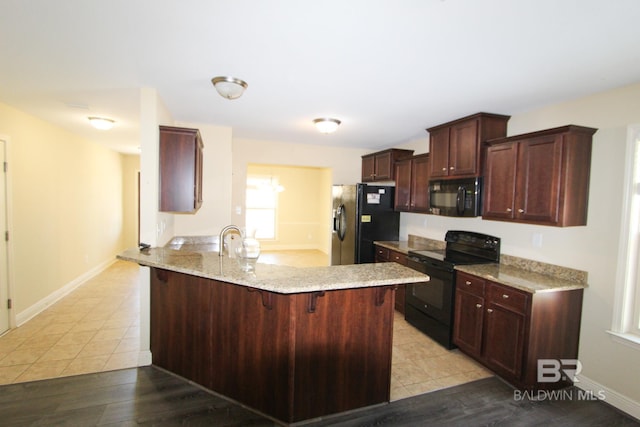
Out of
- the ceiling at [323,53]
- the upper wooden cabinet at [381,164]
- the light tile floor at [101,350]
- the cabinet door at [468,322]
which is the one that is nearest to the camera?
the ceiling at [323,53]

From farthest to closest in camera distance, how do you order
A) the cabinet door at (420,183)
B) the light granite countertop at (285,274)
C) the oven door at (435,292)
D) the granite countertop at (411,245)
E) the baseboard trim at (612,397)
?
1. the granite countertop at (411,245)
2. the cabinet door at (420,183)
3. the oven door at (435,292)
4. the baseboard trim at (612,397)
5. the light granite countertop at (285,274)

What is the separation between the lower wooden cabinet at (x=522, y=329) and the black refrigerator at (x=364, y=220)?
78.1 inches

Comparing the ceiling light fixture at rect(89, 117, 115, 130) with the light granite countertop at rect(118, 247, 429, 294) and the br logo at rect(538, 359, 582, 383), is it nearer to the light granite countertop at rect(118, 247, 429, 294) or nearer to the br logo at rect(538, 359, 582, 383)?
the light granite countertop at rect(118, 247, 429, 294)

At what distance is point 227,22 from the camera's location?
5.54ft

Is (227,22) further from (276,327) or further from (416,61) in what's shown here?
(276,327)

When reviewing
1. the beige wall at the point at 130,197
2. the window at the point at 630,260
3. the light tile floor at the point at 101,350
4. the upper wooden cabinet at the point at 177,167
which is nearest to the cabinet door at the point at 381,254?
the light tile floor at the point at 101,350

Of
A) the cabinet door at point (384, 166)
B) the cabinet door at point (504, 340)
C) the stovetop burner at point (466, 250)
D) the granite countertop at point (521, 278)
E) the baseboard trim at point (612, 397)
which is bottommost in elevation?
the baseboard trim at point (612, 397)

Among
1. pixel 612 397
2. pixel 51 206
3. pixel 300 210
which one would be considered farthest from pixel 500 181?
pixel 300 210

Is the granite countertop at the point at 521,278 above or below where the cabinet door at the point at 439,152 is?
below

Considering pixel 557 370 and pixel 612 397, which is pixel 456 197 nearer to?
pixel 557 370

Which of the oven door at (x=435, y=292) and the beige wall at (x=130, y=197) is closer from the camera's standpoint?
the oven door at (x=435, y=292)

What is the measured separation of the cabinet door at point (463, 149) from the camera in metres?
3.22

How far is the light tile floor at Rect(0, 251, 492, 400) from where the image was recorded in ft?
8.74

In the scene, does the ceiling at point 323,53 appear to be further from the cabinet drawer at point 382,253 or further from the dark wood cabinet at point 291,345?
the cabinet drawer at point 382,253
